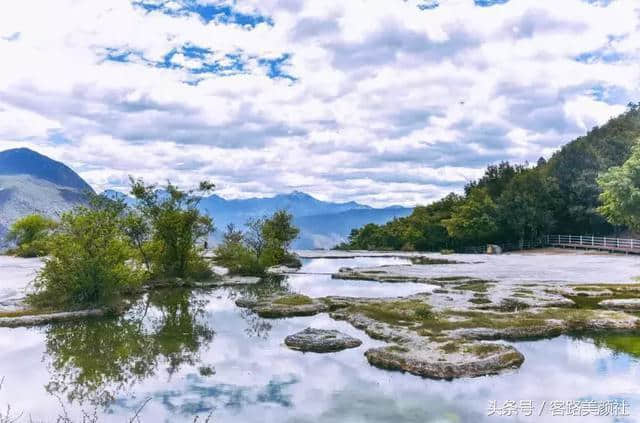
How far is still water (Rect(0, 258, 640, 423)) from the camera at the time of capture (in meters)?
12.8

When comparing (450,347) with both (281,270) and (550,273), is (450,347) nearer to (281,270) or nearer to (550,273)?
(550,273)

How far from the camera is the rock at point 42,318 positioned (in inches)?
899

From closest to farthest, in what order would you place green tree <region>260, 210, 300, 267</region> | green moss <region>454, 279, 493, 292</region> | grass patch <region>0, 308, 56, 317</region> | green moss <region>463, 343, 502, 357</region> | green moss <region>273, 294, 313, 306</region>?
green moss <region>463, 343, 502, 357</region>
grass patch <region>0, 308, 56, 317</region>
green moss <region>273, 294, 313, 306</region>
green moss <region>454, 279, 493, 292</region>
green tree <region>260, 210, 300, 267</region>

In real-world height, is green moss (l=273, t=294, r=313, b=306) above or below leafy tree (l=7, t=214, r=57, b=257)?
below

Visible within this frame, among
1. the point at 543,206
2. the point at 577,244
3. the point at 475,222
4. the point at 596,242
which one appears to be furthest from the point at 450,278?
the point at 543,206

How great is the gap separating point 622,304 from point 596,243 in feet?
147

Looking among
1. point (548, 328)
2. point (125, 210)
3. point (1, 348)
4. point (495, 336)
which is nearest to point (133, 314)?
point (1, 348)

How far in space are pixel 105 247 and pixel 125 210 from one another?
11734mm

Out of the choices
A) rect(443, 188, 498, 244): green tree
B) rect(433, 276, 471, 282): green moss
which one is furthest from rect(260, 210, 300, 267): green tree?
rect(443, 188, 498, 244): green tree

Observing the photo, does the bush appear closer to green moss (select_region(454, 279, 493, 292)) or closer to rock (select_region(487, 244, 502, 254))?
green moss (select_region(454, 279, 493, 292))

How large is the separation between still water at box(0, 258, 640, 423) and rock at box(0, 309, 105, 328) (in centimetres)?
94

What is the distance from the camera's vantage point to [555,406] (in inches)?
500

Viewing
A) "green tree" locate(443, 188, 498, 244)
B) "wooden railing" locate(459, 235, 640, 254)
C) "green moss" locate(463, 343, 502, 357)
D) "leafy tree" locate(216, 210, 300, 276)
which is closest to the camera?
"green moss" locate(463, 343, 502, 357)

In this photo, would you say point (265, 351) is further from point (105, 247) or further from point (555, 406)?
point (105, 247)
